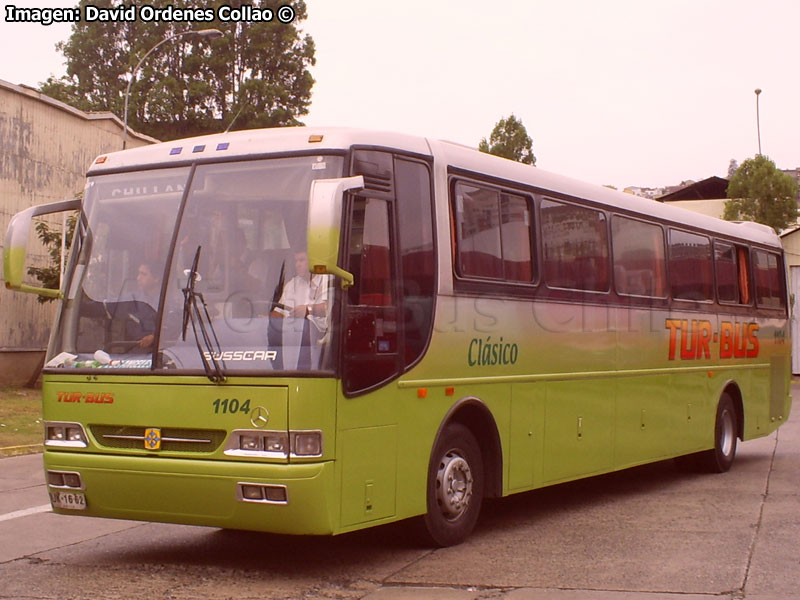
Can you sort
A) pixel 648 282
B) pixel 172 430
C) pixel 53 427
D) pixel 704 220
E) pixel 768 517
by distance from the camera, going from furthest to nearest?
1. pixel 704 220
2. pixel 648 282
3. pixel 768 517
4. pixel 53 427
5. pixel 172 430

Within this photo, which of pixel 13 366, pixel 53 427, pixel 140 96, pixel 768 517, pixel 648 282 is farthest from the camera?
pixel 140 96

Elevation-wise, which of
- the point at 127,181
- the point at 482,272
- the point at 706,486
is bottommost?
the point at 706,486

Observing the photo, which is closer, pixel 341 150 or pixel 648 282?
pixel 341 150

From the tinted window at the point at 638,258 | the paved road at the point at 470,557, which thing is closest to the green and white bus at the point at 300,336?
the paved road at the point at 470,557

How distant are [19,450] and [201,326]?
400 inches

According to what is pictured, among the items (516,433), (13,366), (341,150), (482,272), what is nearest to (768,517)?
(516,433)

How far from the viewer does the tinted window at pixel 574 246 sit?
1067cm

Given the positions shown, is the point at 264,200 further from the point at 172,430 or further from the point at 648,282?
the point at 648,282

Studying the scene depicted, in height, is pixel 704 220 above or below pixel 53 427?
above

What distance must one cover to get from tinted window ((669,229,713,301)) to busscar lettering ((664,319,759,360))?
344 mm

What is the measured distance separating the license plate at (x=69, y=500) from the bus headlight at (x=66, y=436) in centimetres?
33

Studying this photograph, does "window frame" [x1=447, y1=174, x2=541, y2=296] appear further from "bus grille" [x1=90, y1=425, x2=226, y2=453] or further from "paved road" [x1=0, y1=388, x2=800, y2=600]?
"bus grille" [x1=90, y1=425, x2=226, y2=453]

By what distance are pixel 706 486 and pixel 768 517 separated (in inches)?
110

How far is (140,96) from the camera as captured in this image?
6100 cm
